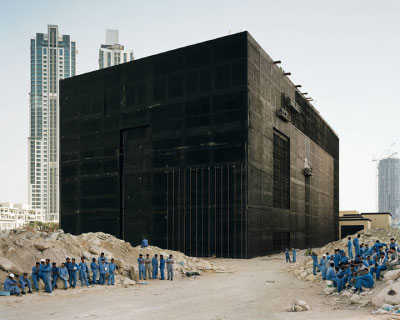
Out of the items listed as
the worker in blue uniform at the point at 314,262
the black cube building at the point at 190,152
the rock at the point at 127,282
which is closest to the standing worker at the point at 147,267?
the rock at the point at 127,282

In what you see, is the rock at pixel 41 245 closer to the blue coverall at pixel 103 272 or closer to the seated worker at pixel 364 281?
the blue coverall at pixel 103 272

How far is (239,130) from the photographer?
1747 inches

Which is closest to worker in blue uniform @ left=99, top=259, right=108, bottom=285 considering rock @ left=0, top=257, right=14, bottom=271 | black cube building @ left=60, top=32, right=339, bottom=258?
rock @ left=0, top=257, right=14, bottom=271

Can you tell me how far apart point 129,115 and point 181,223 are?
48.1 feet

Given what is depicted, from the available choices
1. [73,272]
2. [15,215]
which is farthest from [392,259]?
[15,215]

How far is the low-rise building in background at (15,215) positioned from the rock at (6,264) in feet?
553

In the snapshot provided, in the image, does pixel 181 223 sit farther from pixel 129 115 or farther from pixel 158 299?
pixel 158 299

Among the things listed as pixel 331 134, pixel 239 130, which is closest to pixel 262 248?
pixel 239 130

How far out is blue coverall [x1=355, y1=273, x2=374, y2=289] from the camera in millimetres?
19484

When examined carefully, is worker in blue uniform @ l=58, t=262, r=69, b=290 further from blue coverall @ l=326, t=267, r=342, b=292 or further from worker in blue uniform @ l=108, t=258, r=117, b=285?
blue coverall @ l=326, t=267, r=342, b=292

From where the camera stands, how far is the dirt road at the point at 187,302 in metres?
17.1

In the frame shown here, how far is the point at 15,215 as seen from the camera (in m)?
188

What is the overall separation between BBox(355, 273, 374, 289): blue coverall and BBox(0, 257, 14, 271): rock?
16804mm

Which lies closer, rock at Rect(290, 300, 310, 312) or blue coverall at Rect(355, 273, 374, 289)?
rock at Rect(290, 300, 310, 312)
